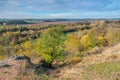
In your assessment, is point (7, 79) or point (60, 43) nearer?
point (7, 79)

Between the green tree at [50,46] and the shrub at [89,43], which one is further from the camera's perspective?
the shrub at [89,43]

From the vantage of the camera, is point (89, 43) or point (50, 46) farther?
point (89, 43)

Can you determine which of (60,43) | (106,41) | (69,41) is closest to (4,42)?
(69,41)

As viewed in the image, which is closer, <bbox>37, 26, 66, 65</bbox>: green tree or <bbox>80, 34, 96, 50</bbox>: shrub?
<bbox>37, 26, 66, 65</bbox>: green tree

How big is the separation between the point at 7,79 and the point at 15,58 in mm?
6293

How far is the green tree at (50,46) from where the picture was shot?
48062mm

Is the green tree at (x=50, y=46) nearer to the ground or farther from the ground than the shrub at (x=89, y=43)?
farther from the ground

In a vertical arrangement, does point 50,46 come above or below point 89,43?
above

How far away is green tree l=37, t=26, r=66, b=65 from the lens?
48.1m

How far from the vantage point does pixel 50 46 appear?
48.7 m

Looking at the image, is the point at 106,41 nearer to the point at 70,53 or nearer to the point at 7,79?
the point at 70,53

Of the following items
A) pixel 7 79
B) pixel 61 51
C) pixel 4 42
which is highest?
pixel 7 79

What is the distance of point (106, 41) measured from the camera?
83.1 metres

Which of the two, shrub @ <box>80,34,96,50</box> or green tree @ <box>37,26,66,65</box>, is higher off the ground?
green tree @ <box>37,26,66,65</box>
